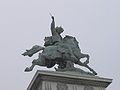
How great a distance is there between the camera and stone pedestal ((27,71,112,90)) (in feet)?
72.4

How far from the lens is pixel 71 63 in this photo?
911 inches

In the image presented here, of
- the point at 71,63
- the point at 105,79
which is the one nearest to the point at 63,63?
the point at 71,63

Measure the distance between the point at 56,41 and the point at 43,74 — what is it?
2382mm

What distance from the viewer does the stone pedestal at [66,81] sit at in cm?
2208

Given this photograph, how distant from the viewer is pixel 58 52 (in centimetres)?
2317

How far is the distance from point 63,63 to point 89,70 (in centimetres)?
130

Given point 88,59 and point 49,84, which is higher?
point 88,59

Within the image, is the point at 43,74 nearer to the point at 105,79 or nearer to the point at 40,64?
the point at 40,64

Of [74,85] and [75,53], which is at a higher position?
[75,53]

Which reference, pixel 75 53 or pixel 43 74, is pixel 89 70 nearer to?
pixel 75 53

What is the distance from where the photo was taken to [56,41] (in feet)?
78.3

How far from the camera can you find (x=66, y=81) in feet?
Answer: 73.3

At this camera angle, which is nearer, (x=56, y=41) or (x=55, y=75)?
(x=55, y=75)

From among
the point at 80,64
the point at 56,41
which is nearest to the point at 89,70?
the point at 80,64
